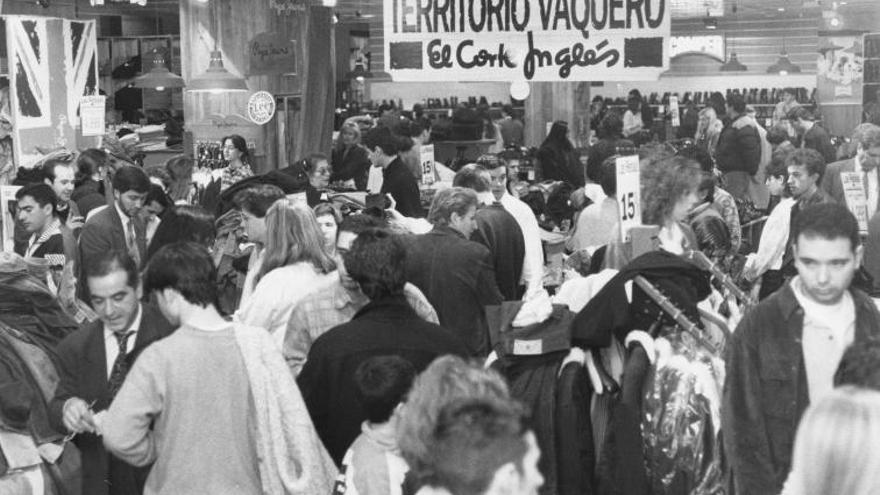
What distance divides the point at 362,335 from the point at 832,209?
153 cm

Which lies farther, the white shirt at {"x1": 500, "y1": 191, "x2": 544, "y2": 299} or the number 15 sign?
the white shirt at {"x1": 500, "y1": 191, "x2": 544, "y2": 299}

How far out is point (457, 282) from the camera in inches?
270

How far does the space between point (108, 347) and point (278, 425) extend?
728 millimetres

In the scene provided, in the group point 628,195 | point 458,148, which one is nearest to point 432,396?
point 628,195

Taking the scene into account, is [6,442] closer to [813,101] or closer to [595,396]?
[595,396]

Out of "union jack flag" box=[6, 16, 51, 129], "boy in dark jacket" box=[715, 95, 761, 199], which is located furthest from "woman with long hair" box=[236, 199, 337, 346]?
"boy in dark jacket" box=[715, 95, 761, 199]

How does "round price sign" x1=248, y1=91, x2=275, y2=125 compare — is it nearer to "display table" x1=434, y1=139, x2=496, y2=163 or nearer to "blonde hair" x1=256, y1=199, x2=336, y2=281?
"display table" x1=434, y1=139, x2=496, y2=163

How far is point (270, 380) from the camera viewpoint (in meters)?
4.41

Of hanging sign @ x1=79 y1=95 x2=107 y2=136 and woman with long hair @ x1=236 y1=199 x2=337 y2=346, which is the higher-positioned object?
hanging sign @ x1=79 y1=95 x2=107 y2=136

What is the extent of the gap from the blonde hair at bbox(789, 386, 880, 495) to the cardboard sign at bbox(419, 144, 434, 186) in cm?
957

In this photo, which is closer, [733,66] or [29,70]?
[29,70]

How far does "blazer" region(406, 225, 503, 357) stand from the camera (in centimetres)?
686

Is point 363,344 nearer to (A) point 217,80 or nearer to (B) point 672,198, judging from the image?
(B) point 672,198

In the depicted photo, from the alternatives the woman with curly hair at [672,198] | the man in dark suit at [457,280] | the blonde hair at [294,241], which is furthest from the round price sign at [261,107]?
the woman with curly hair at [672,198]
